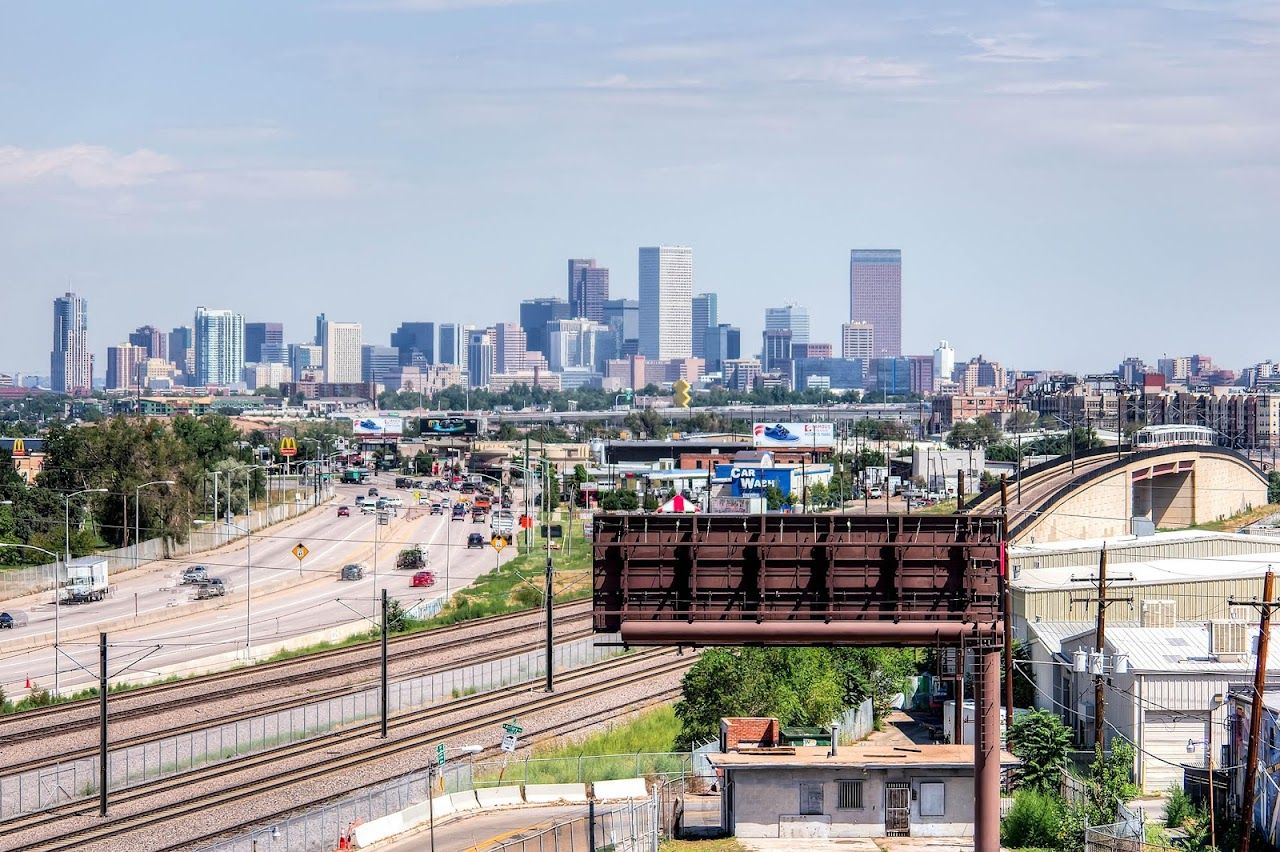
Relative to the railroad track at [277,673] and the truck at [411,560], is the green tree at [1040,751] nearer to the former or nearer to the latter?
the railroad track at [277,673]

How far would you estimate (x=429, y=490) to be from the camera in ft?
589

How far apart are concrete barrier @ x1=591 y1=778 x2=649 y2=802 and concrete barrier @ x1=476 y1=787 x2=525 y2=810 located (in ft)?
6.15

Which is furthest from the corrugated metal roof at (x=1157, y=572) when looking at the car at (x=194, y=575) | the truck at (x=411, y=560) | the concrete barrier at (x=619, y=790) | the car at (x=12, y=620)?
the car at (x=194, y=575)

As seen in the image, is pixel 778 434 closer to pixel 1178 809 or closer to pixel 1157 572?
pixel 1157 572

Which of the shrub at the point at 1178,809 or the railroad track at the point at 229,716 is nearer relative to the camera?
the shrub at the point at 1178,809

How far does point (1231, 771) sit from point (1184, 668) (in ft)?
19.9

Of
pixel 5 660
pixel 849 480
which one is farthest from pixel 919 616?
pixel 849 480

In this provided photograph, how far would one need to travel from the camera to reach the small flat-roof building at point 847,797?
36281mm

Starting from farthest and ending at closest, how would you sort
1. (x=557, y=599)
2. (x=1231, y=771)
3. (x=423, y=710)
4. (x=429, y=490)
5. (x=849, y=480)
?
(x=429, y=490) < (x=849, y=480) < (x=557, y=599) < (x=423, y=710) < (x=1231, y=771)

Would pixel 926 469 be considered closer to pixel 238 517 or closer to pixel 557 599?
pixel 238 517

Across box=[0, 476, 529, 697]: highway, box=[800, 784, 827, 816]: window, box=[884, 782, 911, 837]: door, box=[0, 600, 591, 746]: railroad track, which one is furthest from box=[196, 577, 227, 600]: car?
box=[884, 782, 911, 837]: door

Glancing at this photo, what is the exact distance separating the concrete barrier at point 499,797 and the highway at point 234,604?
23105 millimetres

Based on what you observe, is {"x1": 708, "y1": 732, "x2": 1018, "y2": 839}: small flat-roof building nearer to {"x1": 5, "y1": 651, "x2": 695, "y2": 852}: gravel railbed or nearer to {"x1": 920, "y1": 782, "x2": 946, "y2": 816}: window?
{"x1": 920, "y1": 782, "x2": 946, "y2": 816}: window

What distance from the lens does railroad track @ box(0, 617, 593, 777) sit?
46.1 metres
